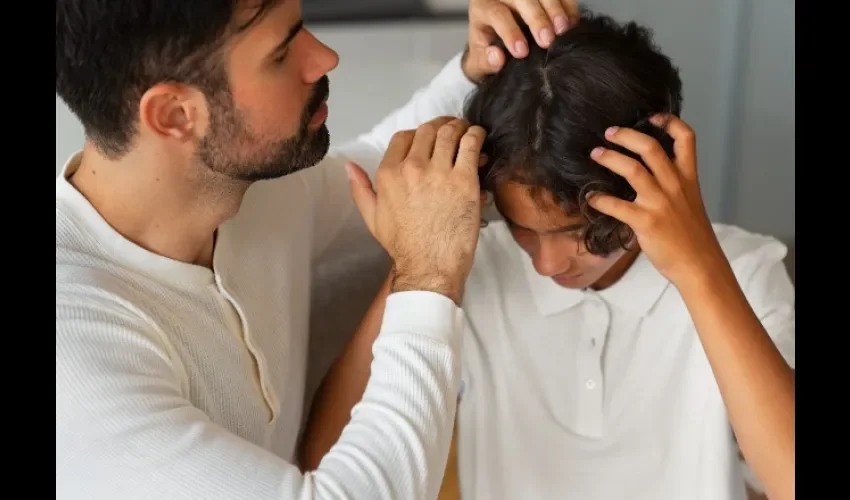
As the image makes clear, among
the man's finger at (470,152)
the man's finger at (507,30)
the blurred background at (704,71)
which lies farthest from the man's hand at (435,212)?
the blurred background at (704,71)

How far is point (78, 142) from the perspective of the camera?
1.20m

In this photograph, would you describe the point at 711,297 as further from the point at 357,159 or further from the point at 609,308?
the point at 357,159

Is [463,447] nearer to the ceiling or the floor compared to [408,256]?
nearer to the floor

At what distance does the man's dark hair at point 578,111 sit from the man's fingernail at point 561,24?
0.01 meters

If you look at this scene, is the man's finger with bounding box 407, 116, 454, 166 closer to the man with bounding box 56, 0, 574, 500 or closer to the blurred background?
the man with bounding box 56, 0, 574, 500

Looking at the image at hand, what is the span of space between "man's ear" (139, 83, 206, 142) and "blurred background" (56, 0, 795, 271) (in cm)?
47

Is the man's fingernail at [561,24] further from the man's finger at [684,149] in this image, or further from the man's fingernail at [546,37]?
the man's finger at [684,149]

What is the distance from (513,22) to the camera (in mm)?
954

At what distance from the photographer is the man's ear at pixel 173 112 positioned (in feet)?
2.56

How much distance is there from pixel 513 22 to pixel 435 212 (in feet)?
0.96

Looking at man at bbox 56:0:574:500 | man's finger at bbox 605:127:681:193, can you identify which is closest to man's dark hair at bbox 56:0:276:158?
man at bbox 56:0:574:500
